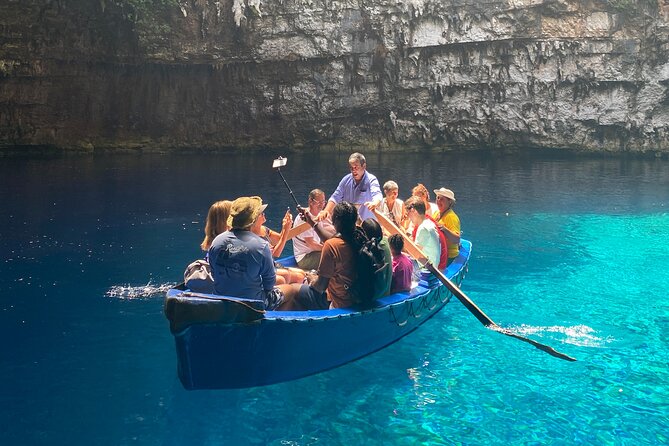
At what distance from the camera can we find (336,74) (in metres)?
45.0

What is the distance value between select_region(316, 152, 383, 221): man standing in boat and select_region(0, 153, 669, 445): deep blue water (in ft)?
7.31

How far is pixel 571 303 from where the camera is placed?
10.7 m

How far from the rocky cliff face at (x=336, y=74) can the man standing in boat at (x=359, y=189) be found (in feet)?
113

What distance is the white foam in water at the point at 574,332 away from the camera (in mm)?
8867

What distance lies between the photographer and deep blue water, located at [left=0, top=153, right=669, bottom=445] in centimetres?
652

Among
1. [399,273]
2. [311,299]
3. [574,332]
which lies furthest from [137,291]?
[574,332]

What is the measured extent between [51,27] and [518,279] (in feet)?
127

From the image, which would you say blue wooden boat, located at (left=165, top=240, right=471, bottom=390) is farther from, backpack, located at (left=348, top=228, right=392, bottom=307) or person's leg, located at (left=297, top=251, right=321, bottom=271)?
person's leg, located at (left=297, top=251, right=321, bottom=271)

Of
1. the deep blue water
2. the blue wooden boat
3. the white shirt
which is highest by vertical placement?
the white shirt

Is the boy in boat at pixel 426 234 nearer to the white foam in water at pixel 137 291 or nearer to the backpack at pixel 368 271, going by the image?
the backpack at pixel 368 271

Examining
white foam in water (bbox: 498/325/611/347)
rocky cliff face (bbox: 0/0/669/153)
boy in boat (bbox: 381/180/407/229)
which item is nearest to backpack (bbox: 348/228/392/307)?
white foam in water (bbox: 498/325/611/347)

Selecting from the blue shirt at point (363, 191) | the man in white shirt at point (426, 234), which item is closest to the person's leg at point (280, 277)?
the blue shirt at point (363, 191)

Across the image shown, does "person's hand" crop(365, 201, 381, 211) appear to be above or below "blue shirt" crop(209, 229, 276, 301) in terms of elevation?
above

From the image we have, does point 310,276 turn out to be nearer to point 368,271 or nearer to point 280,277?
point 280,277
